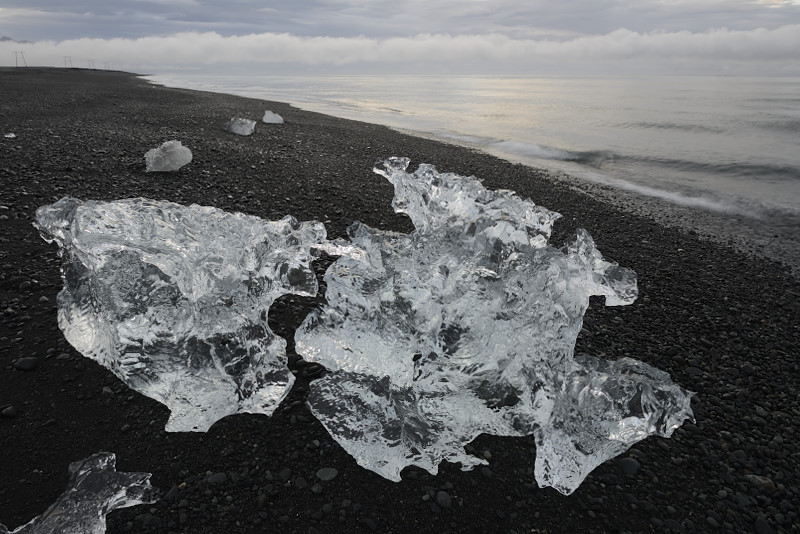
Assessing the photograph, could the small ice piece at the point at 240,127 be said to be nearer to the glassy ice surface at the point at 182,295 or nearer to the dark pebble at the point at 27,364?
the glassy ice surface at the point at 182,295

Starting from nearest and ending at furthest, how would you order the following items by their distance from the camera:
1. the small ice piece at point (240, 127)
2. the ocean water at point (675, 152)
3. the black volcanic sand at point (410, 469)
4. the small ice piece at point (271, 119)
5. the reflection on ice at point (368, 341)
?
the black volcanic sand at point (410, 469) < the reflection on ice at point (368, 341) < the ocean water at point (675, 152) < the small ice piece at point (240, 127) < the small ice piece at point (271, 119)

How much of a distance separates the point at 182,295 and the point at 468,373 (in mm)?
1738

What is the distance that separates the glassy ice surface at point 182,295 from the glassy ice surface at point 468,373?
34cm

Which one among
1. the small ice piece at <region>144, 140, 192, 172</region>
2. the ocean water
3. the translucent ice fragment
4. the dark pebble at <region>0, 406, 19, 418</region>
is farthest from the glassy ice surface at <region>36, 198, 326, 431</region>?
the ocean water

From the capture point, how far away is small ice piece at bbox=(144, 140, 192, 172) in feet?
21.9

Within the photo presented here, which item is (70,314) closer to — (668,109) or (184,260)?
(184,260)

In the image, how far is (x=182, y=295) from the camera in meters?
2.73

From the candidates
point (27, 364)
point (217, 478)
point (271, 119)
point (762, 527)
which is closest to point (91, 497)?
point (217, 478)

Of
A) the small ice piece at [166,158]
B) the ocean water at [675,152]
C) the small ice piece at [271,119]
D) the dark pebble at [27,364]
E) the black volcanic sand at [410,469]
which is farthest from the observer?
the small ice piece at [271,119]

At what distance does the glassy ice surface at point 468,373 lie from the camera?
8.57 ft

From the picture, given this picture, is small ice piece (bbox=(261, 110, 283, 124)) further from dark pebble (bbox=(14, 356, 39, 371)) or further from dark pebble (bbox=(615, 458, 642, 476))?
dark pebble (bbox=(615, 458, 642, 476))

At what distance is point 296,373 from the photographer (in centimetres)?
331

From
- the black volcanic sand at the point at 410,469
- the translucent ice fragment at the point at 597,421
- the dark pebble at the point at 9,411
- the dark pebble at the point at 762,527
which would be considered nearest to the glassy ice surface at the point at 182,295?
the black volcanic sand at the point at 410,469

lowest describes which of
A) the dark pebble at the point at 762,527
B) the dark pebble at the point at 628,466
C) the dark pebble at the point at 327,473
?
the dark pebble at the point at 762,527
